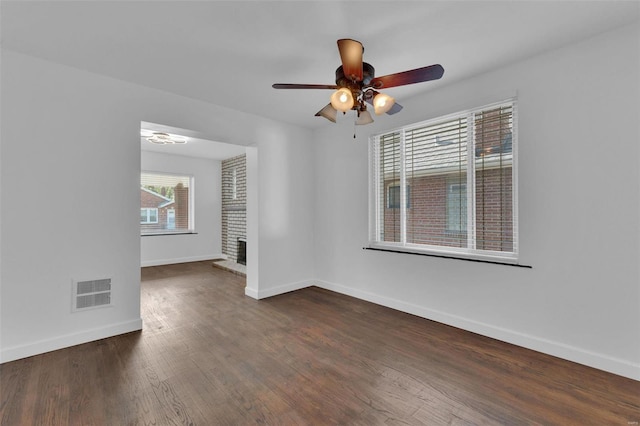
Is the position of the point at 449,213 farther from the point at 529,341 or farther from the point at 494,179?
the point at 529,341

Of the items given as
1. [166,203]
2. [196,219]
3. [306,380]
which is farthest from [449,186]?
[166,203]

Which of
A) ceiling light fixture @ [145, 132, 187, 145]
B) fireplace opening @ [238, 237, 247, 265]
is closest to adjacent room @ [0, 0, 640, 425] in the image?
ceiling light fixture @ [145, 132, 187, 145]

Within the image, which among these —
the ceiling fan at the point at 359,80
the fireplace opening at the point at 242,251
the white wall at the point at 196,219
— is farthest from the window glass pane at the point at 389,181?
the white wall at the point at 196,219

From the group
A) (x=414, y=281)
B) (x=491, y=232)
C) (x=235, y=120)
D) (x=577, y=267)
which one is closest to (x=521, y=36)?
(x=491, y=232)

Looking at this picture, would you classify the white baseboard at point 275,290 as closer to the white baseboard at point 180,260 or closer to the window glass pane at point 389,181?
the window glass pane at point 389,181

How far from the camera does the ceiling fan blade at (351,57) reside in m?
1.83

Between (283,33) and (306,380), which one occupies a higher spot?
(283,33)

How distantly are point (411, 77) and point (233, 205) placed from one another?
233 inches

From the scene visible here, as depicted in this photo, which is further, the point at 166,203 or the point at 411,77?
the point at 166,203

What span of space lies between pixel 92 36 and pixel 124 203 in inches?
60.0

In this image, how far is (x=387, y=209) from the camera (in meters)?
3.81

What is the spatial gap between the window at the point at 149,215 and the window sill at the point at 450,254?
5.42 m

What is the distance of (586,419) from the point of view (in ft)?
5.54

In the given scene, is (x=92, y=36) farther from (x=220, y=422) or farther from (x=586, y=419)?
(x=586, y=419)
